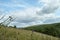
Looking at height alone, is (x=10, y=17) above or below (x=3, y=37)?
above

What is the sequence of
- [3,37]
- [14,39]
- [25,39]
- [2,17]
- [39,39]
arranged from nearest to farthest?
[2,17] < [3,37] < [14,39] < [25,39] < [39,39]

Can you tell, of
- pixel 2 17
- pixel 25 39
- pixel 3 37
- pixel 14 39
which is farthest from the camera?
pixel 25 39

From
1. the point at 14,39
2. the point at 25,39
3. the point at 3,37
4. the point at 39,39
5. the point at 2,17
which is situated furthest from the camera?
the point at 39,39

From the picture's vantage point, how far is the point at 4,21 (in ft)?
20.5

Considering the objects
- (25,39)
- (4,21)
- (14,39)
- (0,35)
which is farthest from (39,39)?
(4,21)

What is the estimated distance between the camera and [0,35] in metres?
7.38

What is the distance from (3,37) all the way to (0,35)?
38 cm

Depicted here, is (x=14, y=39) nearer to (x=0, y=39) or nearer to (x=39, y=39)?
(x=0, y=39)

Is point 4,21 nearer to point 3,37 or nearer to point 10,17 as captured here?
point 10,17

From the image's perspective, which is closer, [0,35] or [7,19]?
[7,19]

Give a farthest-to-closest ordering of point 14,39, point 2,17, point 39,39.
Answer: point 39,39 < point 14,39 < point 2,17

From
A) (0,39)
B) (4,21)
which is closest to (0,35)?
(0,39)

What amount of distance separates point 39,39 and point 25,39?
3.54 ft

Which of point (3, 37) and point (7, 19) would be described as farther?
point (3, 37)
